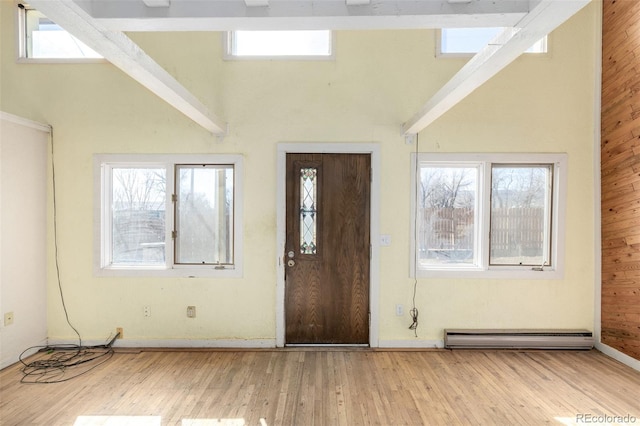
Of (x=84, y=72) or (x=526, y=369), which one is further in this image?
(x=84, y=72)

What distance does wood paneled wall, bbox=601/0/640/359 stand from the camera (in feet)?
9.93

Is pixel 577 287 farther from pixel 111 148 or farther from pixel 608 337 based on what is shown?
pixel 111 148

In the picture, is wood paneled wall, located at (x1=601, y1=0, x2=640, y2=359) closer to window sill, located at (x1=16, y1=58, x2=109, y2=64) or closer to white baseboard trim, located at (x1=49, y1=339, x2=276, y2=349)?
white baseboard trim, located at (x1=49, y1=339, x2=276, y2=349)

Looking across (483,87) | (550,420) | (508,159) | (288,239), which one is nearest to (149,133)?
(288,239)

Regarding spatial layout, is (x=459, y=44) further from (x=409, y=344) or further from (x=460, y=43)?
(x=409, y=344)

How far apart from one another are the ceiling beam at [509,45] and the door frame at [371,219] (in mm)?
1056

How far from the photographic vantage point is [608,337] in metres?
3.32

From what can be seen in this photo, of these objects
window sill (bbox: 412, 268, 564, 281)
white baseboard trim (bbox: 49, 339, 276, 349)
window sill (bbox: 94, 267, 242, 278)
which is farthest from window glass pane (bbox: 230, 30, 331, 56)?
white baseboard trim (bbox: 49, 339, 276, 349)

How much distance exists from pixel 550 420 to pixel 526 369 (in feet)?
2.54

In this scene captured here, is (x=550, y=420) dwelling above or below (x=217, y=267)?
below

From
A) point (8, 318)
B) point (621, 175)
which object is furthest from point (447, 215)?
point (8, 318)

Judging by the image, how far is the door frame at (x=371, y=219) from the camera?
3.46 metres

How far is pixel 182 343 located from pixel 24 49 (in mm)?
3599

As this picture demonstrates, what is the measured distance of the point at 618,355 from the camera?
319 cm
